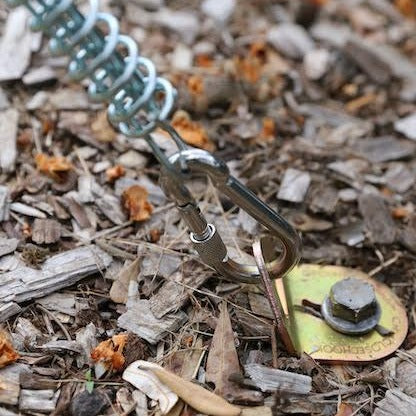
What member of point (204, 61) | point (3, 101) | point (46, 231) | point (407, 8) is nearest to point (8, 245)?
point (46, 231)

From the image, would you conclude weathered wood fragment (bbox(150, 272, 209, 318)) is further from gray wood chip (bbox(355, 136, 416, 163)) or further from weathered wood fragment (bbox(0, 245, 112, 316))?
gray wood chip (bbox(355, 136, 416, 163))

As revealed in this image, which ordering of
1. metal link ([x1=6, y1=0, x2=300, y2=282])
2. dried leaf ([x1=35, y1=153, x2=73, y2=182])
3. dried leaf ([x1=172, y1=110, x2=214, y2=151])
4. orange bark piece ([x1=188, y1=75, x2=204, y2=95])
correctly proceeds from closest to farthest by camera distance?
metal link ([x1=6, y1=0, x2=300, y2=282]) → dried leaf ([x1=35, y1=153, x2=73, y2=182]) → dried leaf ([x1=172, y1=110, x2=214, y2=151]) → orange bark piece ([x1=188, y1=75, x2=204, y2=95])

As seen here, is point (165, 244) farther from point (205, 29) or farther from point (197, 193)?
point (205, 29)

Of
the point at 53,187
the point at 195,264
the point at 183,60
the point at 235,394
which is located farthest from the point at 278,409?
the point at 183,60

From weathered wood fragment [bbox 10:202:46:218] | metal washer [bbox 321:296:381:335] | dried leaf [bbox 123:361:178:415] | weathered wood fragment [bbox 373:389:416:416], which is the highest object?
weathered wood fragment [bbox 10:202:46:218]

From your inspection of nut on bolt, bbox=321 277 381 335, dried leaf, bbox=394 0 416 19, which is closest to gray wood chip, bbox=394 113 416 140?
dried leaf, bbox=394 0 416 19

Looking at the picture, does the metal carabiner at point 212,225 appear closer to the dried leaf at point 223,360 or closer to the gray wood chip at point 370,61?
the dried leaf at point 223,360

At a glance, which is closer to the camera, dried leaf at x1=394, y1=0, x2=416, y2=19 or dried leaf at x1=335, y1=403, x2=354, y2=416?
dried leaf at x1=335, y1=403, x2=354, y2=416
